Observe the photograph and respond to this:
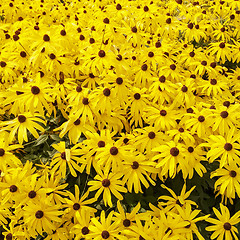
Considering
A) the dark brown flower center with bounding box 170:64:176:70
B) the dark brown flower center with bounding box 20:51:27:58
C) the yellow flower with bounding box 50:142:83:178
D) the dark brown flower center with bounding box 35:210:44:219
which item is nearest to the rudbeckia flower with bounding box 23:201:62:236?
the dark brown flower center with bounding box 35:210:44:219

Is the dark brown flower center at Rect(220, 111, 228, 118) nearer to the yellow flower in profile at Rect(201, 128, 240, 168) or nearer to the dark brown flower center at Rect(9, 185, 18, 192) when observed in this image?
the yellow flower in profile at Rect(201, 128, 240, 168)

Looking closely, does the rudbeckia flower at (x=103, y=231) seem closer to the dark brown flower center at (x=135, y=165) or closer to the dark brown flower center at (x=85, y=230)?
the dark brown flower center at (x=85, y=230)

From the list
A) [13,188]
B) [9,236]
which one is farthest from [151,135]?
[9,236]

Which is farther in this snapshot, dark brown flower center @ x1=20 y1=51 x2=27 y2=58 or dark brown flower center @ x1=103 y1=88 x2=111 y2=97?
dark brown flower center @ x1=20 y1=51 x2=27 y2=58

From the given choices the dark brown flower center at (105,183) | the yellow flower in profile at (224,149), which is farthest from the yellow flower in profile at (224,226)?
the dark brown flower center at (105,183)

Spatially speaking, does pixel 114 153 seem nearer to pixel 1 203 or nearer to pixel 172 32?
pixel 1 203

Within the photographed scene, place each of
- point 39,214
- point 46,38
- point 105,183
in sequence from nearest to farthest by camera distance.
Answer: point 39,214 < point 105,183 < point 46,38

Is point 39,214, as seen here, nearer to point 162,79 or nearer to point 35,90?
point 35,90

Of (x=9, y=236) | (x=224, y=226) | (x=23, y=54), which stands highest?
(x=23, y=54)

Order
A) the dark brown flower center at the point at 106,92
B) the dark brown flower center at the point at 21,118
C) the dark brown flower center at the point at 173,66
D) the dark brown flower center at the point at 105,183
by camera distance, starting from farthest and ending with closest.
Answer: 1. the dark brown flower center at the point at 173,66
2. the dark brown flower center at the point at 106,92
3. the dark brown flower center at the point at 21,118
4. the dark brown flower center at the point at 105,183
